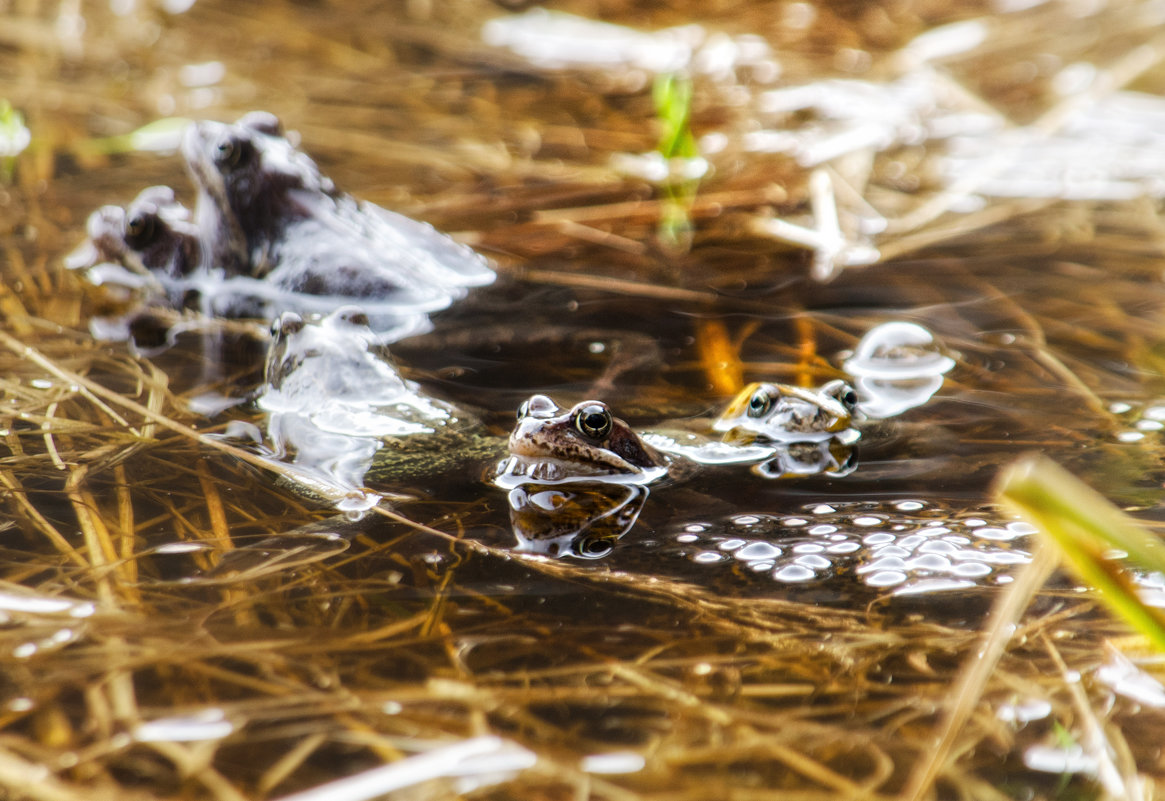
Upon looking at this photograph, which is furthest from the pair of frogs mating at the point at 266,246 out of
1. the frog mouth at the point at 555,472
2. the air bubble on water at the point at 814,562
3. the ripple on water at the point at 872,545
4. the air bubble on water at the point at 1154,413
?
the air bubble on water at the point at 1154,413

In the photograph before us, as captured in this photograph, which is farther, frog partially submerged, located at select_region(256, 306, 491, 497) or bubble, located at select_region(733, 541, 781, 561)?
frog partially submerged, located at select_region(256, 306, 491, 497)

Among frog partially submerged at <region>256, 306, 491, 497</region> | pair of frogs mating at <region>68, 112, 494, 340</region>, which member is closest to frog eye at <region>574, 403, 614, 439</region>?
frog partially submerged at <region>256, 306, 491, 497</region>

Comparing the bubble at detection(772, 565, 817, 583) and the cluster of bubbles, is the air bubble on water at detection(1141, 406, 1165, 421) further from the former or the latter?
the bubble at detection(772, 565, 817, 583)

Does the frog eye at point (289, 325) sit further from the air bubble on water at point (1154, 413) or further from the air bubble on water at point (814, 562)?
the air bubble on water at point (1154, 413)

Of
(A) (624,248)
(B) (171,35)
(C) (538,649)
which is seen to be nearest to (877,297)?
(A) (624,248)

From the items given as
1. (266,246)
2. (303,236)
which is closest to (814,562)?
(303,236)

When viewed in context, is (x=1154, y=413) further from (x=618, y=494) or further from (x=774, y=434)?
(x=618, y=494)
